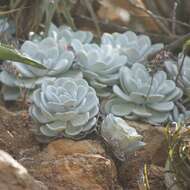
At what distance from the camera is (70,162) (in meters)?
1.26

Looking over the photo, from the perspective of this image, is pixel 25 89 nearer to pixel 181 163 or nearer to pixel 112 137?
pixel 112 137

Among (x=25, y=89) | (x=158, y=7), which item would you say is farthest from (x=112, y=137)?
(x=158, y=7)

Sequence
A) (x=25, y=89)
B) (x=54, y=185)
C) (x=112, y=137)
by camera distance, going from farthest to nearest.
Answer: (x=25, y=89)
(x=112, y=137)
(x=54, y=185)

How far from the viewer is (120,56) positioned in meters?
1.67

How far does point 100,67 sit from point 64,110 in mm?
249

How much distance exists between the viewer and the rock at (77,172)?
48.9 inches

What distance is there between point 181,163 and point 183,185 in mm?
48

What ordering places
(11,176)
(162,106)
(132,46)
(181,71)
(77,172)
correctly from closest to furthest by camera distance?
1. (11,176)
2. (77,172)
3. (162,106)
4. (181,71)
5. (132,46)

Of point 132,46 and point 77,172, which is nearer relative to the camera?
point 77,172

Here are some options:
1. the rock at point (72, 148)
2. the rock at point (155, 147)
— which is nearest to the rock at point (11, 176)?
the rock at point (72, 148)

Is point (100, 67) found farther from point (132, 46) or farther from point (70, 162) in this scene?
point (70, 162)

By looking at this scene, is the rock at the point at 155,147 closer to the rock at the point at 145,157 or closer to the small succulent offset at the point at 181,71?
the rock at the point at 145,157

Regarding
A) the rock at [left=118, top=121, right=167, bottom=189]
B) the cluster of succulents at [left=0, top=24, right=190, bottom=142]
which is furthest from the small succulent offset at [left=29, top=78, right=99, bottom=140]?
the rock at [left=118, top=121, right=167, bottom=189]

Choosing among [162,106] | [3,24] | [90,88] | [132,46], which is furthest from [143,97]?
[3,24]
